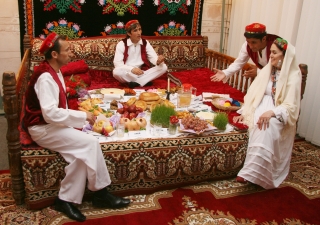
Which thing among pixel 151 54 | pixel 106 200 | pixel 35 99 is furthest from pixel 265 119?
pixel 151 54

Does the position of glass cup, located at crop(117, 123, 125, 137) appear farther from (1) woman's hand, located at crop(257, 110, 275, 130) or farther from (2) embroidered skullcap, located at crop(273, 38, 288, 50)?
(2) embroidered skullcap, located at crop(273, 38, 288, 50)

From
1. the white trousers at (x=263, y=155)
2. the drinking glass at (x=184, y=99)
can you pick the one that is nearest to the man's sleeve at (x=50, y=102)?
the drinking glass at (x=184, y=99)

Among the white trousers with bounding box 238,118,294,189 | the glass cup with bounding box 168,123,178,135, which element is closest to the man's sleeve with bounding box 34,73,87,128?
the glass cup with bounding box 168,123,178,135

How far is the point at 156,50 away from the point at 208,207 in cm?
281

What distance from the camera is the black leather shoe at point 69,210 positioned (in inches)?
95.5

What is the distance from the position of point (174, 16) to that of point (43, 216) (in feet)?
11.7

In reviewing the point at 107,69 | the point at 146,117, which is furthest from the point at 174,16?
the point at 146,117

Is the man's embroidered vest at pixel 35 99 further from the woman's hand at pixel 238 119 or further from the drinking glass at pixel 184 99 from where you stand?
the woman's hand at pixel 238 119

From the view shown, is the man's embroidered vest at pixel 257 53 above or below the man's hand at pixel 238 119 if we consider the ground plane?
above

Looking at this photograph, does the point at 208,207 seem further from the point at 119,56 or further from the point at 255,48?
the point at 119,56

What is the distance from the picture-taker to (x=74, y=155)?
7.98 feet

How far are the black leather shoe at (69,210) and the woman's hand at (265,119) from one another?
159 centimetres

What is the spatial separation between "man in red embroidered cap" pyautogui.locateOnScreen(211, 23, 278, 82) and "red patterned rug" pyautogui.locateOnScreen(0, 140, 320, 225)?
1.26 m

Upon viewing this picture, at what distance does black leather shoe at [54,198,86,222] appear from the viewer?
2426 mm
